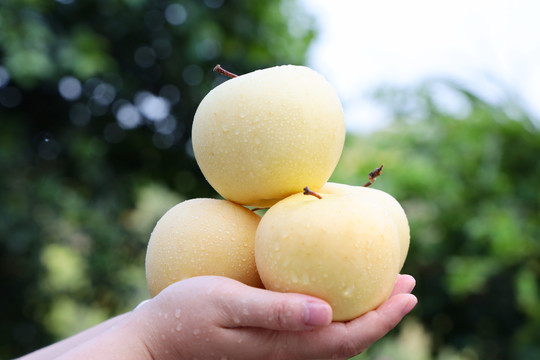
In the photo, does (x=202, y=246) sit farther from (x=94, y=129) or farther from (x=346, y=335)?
(x=94, y=129)

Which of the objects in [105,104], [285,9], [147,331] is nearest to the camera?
[147,331]

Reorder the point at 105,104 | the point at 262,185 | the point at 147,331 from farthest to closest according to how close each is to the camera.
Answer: the point at 105,104
the point at 262,185
the point at 147,331

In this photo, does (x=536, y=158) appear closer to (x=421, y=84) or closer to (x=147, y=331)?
(x=421, y=84)

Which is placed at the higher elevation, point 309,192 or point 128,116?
point 309,192

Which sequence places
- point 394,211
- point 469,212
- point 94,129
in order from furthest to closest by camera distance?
point 94,129
point 469,212
point 394,211

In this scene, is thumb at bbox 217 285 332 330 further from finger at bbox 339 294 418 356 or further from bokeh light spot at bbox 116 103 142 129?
bokeh light spot at bbox 116 103 142 129

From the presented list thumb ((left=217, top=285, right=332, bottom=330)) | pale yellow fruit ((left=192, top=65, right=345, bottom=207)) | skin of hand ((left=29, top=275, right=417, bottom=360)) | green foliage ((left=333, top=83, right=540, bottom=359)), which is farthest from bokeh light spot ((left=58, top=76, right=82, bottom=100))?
thumb ((left=217, top=285, right=332, bottom=330))

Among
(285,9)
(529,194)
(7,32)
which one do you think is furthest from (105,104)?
(529,194)

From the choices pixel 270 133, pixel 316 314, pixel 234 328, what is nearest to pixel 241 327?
pixel 234 328
